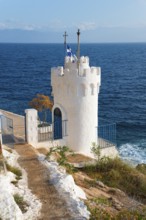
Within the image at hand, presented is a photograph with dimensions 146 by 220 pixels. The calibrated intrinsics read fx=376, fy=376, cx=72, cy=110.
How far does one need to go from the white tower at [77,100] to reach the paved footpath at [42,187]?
3.05m

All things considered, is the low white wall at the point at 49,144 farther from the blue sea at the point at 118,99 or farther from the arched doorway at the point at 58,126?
the blue sea at the point at 118,99

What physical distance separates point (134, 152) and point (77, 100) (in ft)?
38.4

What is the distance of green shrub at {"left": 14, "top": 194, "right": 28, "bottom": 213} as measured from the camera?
12.5 metres

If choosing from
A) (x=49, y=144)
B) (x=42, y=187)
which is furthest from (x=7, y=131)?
(x=42, y=187)

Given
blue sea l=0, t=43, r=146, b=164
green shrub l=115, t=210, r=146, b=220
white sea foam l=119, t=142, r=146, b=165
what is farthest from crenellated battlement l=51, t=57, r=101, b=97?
green shrub l=115, t=210, r=146, b=220

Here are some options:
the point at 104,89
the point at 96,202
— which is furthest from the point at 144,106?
the point at 96,202

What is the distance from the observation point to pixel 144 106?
50.0 metres

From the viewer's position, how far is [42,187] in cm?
1457

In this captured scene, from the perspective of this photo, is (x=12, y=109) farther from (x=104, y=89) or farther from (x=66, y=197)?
(x=66, y=197)

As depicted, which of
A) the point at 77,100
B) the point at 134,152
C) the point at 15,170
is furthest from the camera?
the point at 134,152

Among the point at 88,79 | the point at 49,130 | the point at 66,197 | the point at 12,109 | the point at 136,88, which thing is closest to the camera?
the point at 66,197

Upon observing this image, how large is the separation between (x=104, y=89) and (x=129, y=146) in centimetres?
3131

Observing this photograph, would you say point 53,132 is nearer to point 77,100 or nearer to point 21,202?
point 77,100

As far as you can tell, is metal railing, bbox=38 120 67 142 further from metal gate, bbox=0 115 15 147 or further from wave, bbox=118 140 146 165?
wave, bbox=118 140 146 165
